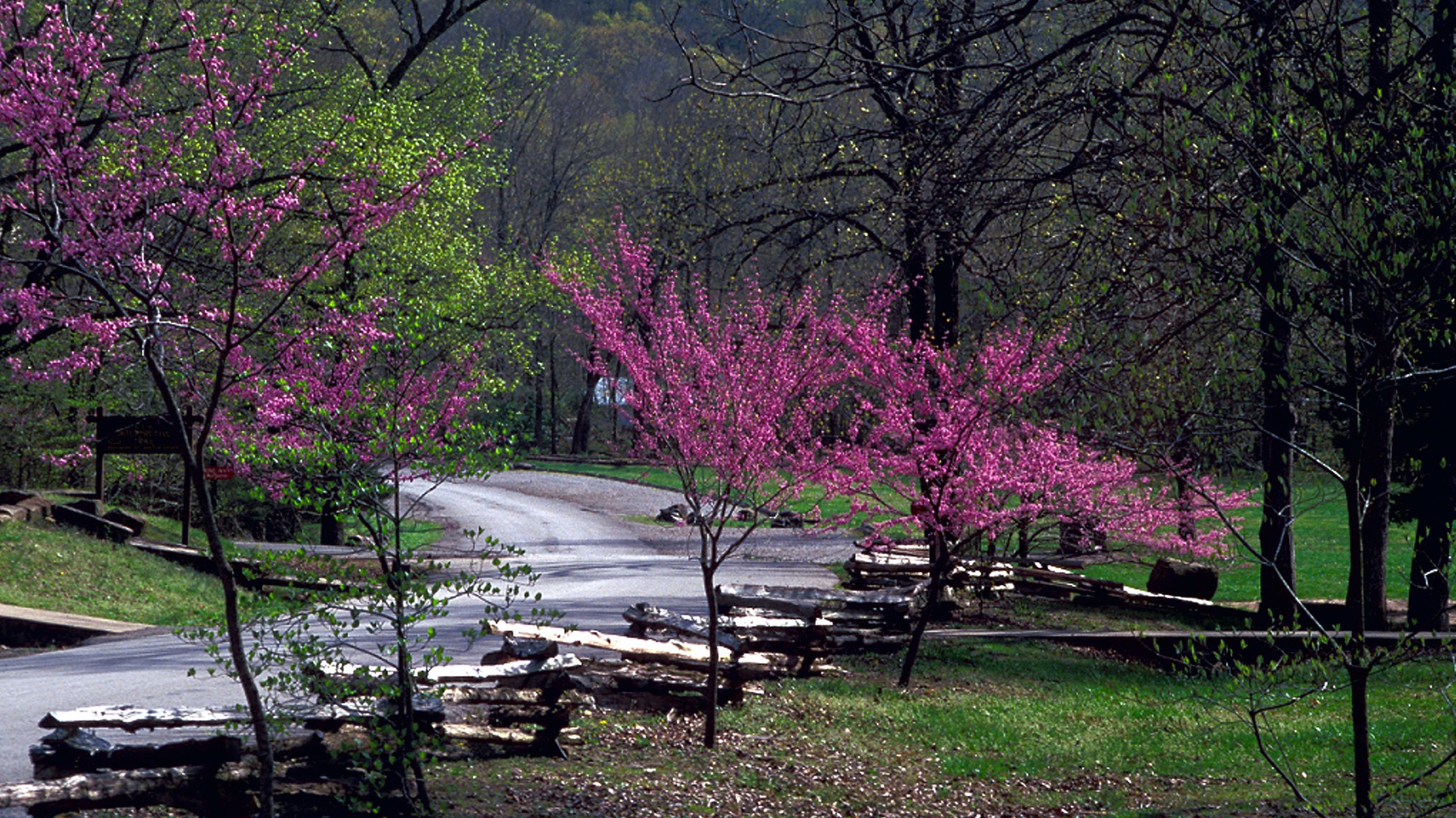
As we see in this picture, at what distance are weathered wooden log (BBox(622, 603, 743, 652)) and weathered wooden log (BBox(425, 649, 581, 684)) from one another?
212cm

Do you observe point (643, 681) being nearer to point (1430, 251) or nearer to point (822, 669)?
point (822, 669)

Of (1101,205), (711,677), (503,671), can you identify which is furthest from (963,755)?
(1101,205)

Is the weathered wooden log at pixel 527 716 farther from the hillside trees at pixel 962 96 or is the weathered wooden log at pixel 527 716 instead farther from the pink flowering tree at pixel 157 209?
the hillside trees at pixel 962 96

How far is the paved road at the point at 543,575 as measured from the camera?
928 cm

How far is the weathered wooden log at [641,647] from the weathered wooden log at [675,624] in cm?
13

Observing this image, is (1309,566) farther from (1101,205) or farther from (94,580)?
(94,580)

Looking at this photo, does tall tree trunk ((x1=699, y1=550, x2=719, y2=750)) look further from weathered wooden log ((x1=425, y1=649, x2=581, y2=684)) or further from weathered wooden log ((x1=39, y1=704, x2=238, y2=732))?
weathered wooden log ((x1=39, y1=704, x2=238, y2=732))

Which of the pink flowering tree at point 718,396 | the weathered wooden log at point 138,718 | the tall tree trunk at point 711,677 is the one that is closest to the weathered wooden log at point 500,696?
the tall tree trunk at point 711,677

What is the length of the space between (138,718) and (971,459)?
9.93m

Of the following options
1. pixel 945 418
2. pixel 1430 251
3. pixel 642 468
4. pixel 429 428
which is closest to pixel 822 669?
pixel 945 418

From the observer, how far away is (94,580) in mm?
15391

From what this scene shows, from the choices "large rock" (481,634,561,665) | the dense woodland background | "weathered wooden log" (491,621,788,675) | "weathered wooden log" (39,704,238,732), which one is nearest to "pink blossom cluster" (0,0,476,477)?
the dense woodland background

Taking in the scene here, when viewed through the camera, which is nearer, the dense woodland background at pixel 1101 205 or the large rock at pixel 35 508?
the dense woodland background at pixel 1101 205

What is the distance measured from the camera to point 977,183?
9664 millimetres
